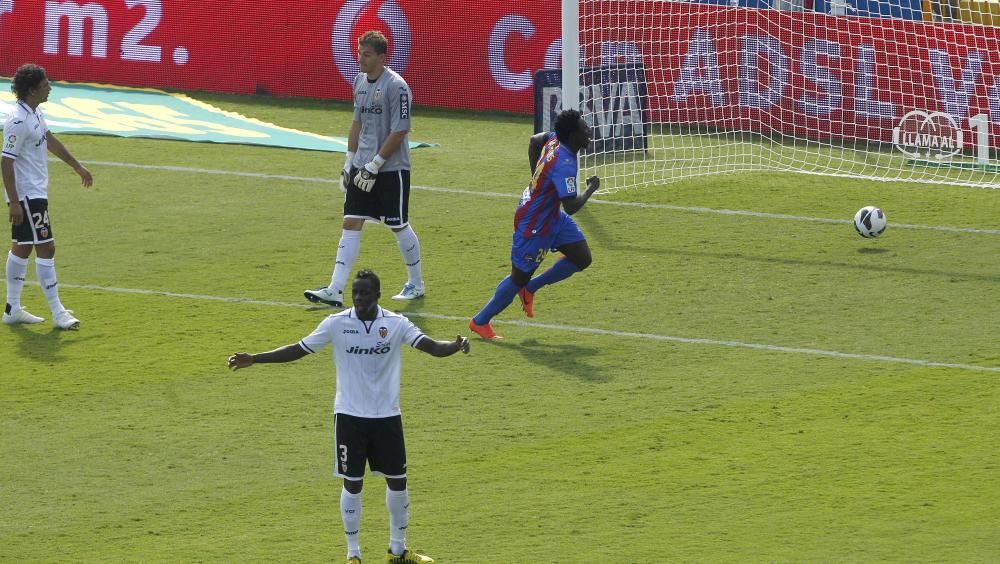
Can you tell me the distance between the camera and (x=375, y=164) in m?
13.4

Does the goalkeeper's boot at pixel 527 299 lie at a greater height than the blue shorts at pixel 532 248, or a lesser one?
lesser

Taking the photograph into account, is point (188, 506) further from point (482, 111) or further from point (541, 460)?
point (482, 111)

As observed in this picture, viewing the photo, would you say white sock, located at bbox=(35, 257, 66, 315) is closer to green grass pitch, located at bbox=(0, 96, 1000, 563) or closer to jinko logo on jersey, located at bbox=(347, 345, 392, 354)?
green grass pitch, located at bbox=(0, 96, 1000, 563)

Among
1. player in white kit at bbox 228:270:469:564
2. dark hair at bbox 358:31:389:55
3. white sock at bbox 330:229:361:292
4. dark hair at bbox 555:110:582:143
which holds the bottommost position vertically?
player in white kit at bbox 228:270:469:564

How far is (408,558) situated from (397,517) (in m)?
0.22

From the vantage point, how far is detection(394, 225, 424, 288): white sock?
13750mm

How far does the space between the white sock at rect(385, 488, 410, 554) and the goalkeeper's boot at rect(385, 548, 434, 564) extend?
0.02 meters

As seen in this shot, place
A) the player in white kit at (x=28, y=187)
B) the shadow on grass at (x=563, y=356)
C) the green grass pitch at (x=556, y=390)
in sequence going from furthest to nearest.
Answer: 1. the player in white kit at (x=28, y=187)
2. the shadow on grass at (x=563, y=356)
3. the green grass pitch at (x=556, y=390)

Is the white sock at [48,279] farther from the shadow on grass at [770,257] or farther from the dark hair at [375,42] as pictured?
the shadow on grass at [770,257]

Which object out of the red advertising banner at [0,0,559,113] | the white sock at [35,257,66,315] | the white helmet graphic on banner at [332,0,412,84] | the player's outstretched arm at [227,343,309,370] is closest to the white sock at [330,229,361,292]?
the white sock at [35,257,66,315]

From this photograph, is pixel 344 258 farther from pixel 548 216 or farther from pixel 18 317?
pixel 18 317

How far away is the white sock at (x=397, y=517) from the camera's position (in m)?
8.09

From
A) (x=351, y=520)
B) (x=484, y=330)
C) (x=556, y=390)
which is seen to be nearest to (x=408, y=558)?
(x=351, y=520)

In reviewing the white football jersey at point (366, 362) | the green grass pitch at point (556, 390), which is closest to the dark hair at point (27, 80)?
the green grass pitch at point (556, 390)
